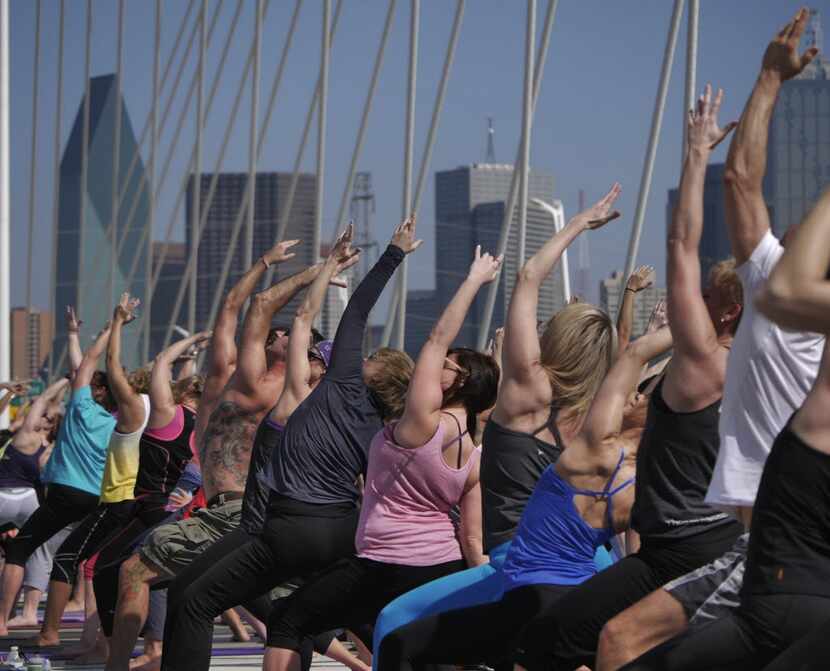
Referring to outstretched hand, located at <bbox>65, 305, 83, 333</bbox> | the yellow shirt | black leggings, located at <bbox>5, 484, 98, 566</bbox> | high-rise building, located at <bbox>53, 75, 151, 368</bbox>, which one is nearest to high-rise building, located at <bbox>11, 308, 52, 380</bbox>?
high-rise building, located at <bbox>53, 75, 151, 368</bbox>

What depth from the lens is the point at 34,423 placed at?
43.2ft

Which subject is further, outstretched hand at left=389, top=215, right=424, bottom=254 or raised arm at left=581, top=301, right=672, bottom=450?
outstretched hand at left=389, top=215, right=424, bottom=254

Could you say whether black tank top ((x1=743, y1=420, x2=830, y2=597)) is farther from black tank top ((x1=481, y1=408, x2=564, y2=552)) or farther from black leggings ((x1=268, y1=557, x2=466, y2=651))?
black leggings ((x1=268, y1=557, x2=466, y2=651))

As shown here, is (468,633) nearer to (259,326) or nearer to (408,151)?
(259,326)

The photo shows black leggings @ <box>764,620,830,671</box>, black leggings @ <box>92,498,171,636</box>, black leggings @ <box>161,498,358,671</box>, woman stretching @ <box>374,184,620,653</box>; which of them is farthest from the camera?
black leggings @ <box>92,498,171,636</box>

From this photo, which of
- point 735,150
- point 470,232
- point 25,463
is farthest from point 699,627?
point 470,232

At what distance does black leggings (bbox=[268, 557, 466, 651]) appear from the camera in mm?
6188

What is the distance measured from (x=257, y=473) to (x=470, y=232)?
70.0 ft

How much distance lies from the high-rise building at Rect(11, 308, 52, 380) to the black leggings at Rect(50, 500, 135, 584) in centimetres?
3537

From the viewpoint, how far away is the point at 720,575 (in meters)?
4.40

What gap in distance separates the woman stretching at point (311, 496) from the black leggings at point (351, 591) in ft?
1.25

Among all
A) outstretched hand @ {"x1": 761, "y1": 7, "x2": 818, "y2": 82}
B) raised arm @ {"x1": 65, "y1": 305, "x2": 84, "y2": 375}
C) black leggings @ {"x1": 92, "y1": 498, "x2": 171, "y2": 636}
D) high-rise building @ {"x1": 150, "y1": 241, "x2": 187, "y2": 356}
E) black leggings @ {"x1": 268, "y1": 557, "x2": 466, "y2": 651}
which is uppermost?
outstretched hand @ {"x1": 761, "y1": 7, "x2": 818, "y2": 82}

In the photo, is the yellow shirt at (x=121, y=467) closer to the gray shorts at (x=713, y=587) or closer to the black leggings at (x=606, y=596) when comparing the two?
the black leggings at (x=606, y=596)

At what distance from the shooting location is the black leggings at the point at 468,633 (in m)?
5.36
